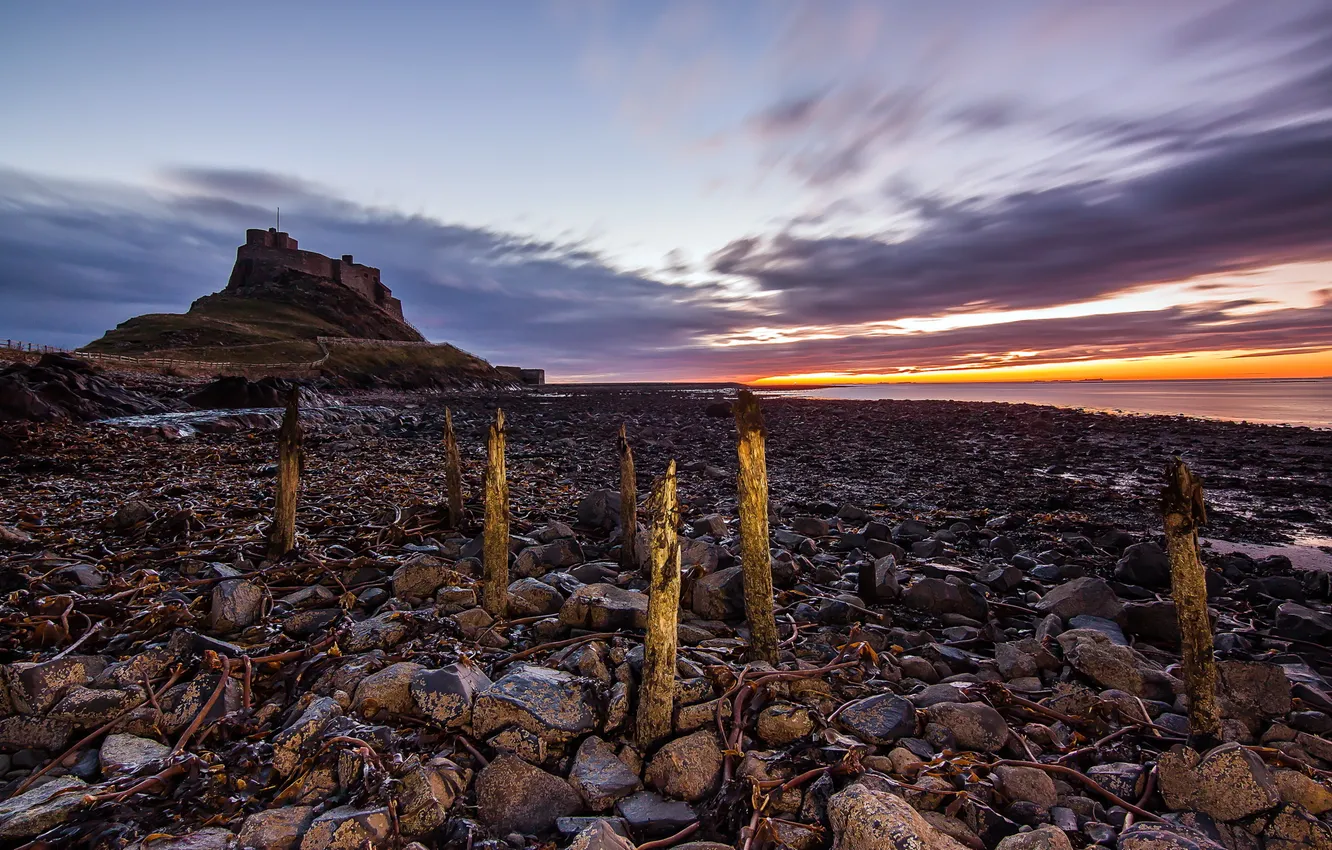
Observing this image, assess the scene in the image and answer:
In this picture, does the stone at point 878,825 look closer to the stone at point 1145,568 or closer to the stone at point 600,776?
the stone at point 600,776

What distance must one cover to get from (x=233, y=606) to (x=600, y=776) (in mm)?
4950

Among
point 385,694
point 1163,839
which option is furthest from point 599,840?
point 1163,839

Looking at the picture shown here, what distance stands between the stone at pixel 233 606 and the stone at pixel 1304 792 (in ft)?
30.4

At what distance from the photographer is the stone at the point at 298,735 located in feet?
13.3

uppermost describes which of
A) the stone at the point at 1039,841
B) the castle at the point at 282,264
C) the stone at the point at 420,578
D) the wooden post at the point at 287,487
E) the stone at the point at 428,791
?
the castle at the point at 282,264

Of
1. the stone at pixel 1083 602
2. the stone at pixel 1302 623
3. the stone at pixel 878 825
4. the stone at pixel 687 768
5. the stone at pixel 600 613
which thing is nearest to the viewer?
the stone at pixel 878 825

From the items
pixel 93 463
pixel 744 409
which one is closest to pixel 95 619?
pixel 744 409

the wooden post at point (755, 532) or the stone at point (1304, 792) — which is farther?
the wooden post at point (755, 532)

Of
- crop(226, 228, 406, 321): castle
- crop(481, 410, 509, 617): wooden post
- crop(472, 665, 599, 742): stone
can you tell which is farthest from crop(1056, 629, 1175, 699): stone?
crop(226, 228, 406, 321): castle

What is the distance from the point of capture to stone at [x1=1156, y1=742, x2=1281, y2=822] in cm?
377

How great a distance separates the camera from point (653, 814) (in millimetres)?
3922

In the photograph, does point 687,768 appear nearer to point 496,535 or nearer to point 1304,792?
point 496,535

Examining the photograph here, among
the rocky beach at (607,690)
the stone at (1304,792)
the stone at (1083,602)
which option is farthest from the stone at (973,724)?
the stone at (1083,602)

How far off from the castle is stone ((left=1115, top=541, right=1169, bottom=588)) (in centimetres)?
15028
